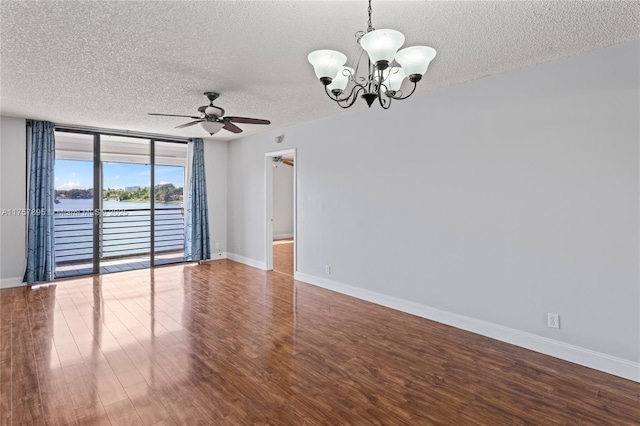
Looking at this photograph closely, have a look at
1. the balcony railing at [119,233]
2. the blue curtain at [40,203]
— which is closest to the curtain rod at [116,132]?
→ the blue curtain at [40,203]

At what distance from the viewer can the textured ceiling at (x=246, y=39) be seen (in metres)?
2.09

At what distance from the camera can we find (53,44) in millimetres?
2562

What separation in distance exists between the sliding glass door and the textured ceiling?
7.01 feet

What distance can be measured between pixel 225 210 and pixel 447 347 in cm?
551

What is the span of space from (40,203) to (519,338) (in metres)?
6.52

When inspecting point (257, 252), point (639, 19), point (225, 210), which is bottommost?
point (257, 252)

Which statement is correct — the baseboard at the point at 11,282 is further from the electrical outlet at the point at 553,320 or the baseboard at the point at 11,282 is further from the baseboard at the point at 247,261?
the electrical outlet at the point at 553,320

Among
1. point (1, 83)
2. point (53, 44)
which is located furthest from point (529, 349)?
point (1, 83)

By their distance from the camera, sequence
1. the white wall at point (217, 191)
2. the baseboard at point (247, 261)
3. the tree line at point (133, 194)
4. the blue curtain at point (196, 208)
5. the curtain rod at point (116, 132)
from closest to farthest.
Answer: the curtain rod at point (116, 132)
the tree line at point (133, 194)
the baseboard at point (247, 261)
the blue curtain at point (196, 208)
the white wall at point (217, 191)

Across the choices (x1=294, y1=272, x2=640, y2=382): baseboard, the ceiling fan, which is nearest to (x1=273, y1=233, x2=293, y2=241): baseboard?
(x1=294, y1=272, x2=640, y2=382): baseboard

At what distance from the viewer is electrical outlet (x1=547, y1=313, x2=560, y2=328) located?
2.94 m

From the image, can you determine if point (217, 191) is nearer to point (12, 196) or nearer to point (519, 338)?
point (12, 196)

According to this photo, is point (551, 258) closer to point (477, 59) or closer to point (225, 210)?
point (477, 59)

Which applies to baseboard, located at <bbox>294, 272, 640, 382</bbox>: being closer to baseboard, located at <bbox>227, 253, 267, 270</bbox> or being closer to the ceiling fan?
baseboard, located at <bbox>227, 253, 267, 270</bbox>
